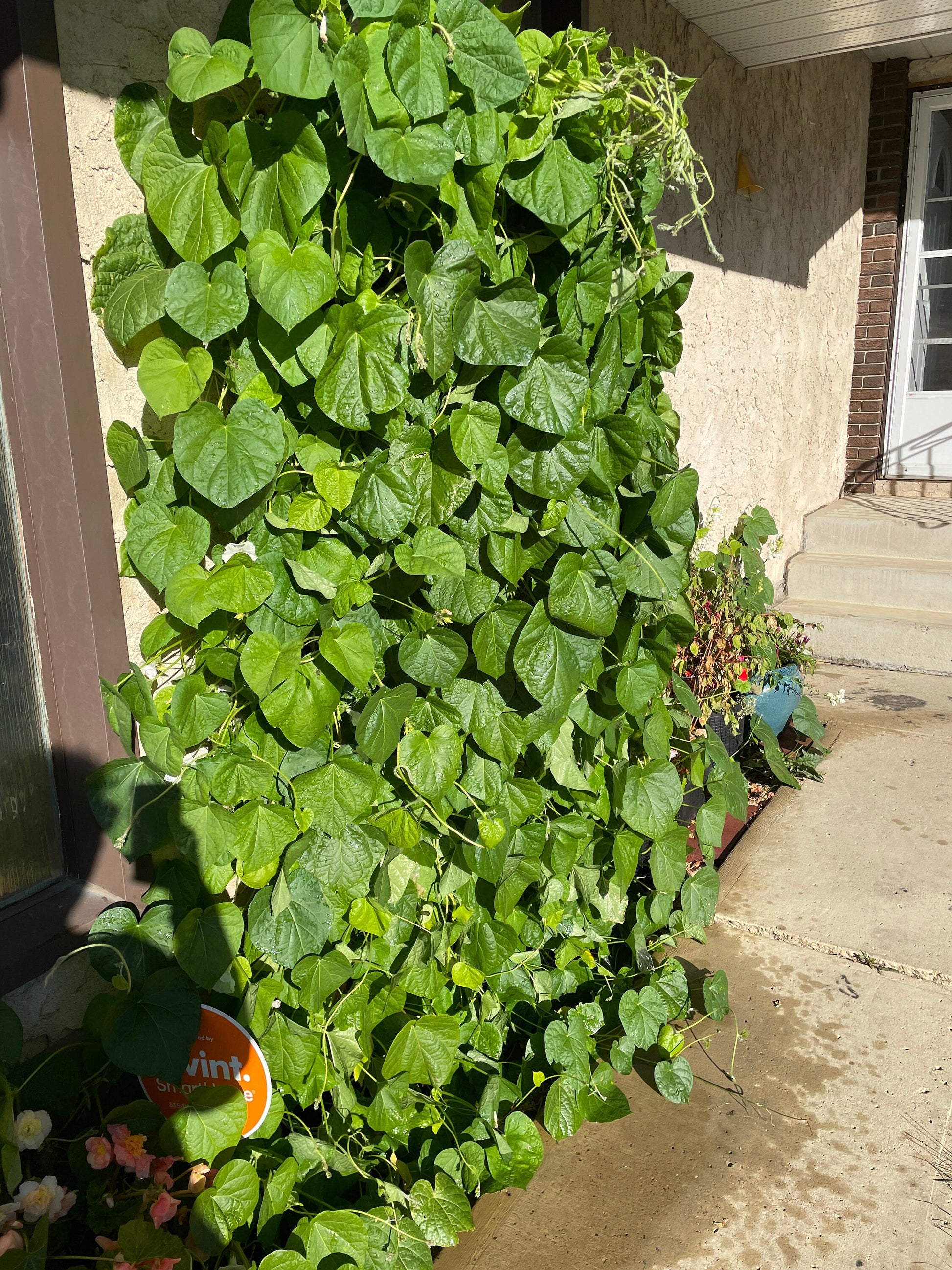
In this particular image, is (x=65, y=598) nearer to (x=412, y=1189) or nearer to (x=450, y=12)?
(x=450, y=12)

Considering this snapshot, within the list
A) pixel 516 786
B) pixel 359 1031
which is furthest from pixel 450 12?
pixel 359 1031

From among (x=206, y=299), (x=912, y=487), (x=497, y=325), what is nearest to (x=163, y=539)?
(x=206, y=299)

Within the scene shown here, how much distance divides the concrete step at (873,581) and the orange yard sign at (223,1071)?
440 cm

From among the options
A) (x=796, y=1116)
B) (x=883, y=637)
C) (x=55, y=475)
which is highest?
(x=55, y=475)

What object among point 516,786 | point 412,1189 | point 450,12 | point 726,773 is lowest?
point 412,1189

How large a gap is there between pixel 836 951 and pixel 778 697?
125cm

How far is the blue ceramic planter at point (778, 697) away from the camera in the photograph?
3.54 m

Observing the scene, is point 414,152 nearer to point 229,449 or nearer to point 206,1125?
point 229,449

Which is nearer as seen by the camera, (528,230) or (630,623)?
(528,230)

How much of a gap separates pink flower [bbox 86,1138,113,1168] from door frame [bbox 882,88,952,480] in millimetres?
6229

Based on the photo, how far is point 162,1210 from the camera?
1416 mm

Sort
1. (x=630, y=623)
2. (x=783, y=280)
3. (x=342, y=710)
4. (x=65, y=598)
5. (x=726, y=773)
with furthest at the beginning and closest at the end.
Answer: (x=783, y=280), (x=726, y=773), (x=630, y=623), (x=342, y=710), (x=65, y=598)

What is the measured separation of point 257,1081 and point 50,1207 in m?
0.33

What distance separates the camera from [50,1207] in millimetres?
1340
